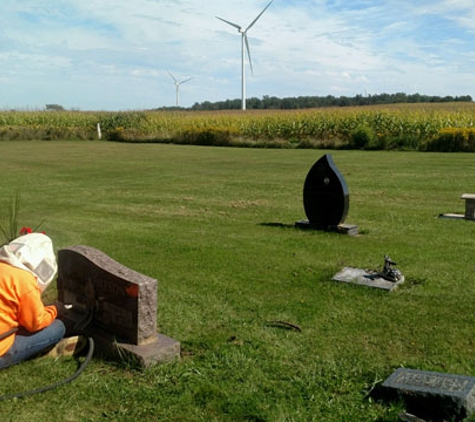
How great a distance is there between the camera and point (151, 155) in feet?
94.6

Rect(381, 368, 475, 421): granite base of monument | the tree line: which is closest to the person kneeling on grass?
Rect(381, 368, 475, 421): granite base of monument

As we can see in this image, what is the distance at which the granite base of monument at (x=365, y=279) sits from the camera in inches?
270

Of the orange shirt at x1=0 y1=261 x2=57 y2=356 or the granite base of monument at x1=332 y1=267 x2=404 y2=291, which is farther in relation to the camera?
the granite base of monument at x1=332 y1=267 x2=404 y2=291

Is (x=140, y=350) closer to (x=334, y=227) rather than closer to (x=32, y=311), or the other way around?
(x=32, y=311)

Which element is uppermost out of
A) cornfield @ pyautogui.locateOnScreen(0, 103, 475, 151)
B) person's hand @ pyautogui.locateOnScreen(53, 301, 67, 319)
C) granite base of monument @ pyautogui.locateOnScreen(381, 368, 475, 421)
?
cornfield @ pyautogui.locateOnScreen(0, 103, 475, 151)

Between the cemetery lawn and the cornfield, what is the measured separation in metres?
16.4

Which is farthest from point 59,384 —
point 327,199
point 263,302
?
point 327,199

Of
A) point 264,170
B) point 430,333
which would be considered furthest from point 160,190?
point 430,333

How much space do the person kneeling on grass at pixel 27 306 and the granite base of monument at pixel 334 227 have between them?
601 cm

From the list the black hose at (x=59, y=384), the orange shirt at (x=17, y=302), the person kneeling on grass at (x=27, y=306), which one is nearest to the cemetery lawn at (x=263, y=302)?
the black hose at (x=59, y=384)

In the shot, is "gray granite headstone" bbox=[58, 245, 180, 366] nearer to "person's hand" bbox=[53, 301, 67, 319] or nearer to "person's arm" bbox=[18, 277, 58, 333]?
"person's hand" bbox=[53, 301, 67, 319]

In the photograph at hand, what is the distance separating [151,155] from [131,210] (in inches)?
647

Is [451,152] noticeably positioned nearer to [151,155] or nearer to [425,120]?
[425,120]

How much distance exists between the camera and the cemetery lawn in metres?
4.21
